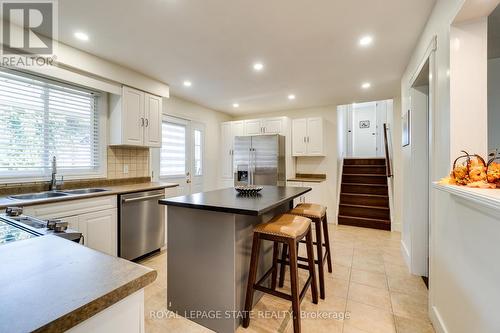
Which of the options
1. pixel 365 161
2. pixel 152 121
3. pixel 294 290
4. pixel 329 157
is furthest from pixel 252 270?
pixel 365 161

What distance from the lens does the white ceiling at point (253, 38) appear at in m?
1.93

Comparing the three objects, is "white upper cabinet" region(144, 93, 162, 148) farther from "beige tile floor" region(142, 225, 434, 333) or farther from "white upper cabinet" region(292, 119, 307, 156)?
"white upper cabinet" region(292, 119, 307, 156)

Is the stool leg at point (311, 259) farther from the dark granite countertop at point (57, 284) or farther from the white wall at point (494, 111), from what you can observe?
the white wall at point (494, 111)

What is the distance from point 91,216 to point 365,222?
Answer: 4.49 metres

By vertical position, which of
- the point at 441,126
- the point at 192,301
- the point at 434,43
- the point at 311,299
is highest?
the point at 434,43

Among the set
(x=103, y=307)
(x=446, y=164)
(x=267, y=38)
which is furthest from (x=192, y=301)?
(x=267, y=38)

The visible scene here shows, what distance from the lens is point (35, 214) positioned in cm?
201

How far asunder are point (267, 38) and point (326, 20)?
23.4 inches

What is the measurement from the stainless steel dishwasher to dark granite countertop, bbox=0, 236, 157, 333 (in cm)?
198

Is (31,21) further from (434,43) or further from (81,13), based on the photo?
(434,43)

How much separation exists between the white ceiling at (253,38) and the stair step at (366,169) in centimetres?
214

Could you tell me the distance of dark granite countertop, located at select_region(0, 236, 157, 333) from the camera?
1.61ft

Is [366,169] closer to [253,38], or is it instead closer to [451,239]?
[451,239]

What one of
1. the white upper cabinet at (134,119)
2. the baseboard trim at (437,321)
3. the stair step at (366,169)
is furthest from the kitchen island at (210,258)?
the stair step at (366,169)
